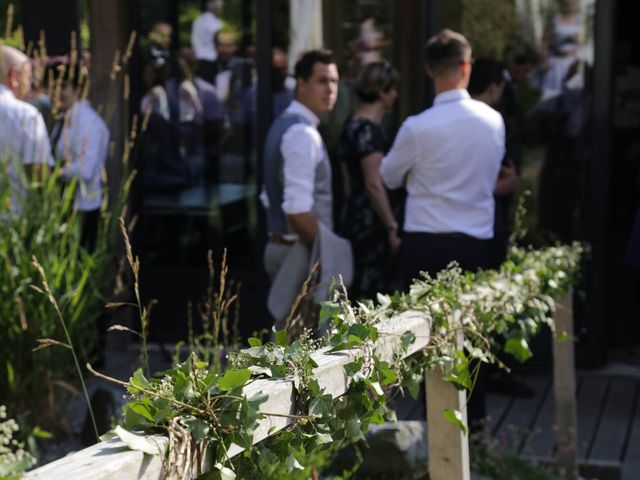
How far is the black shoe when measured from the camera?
643cm

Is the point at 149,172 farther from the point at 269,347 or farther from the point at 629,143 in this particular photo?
the point at 269,347

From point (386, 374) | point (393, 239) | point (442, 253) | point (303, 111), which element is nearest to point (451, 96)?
point (442, 253)

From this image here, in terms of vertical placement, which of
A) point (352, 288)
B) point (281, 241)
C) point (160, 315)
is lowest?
point (160, 315)

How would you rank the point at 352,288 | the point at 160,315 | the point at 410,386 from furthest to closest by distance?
the point at 160,315 → the point at 352,288 → the point at 410,386

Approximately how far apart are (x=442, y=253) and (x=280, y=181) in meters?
0.80

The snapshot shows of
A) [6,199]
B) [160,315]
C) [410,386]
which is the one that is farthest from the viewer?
[160,315]

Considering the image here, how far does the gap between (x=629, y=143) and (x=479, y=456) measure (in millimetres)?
3457

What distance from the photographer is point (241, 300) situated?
283 inches

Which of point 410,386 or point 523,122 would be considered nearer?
point 410,386

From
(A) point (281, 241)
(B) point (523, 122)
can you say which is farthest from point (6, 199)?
(B) point (523, 122)

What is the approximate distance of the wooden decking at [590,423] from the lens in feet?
17.2

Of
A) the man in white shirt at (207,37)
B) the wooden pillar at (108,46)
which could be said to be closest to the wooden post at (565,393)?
the man in white shirt at (207,37)

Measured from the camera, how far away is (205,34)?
23.6 feet

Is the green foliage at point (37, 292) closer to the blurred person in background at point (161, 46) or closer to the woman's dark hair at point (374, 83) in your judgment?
the woman's dark hair at point (374, 83)
